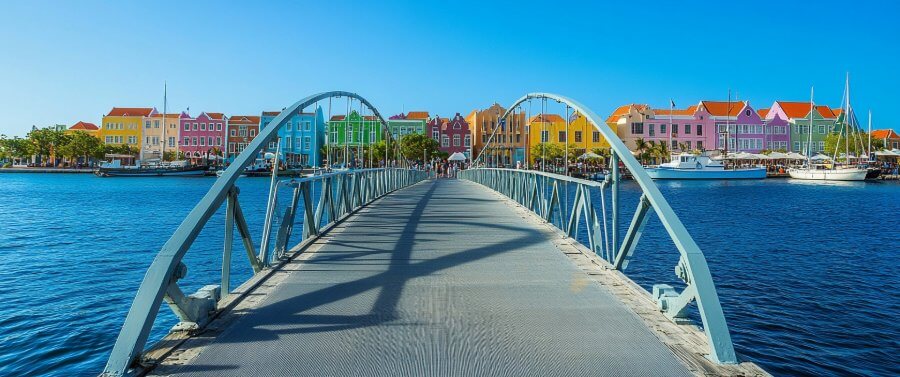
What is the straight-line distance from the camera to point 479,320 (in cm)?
458

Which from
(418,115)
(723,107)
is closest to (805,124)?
(723,107)

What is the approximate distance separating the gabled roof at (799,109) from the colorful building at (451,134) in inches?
1666

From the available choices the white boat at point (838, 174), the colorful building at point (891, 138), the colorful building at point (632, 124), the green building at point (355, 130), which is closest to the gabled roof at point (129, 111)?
the green building at point (355, 130)

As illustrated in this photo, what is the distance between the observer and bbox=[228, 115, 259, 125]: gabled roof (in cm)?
8875

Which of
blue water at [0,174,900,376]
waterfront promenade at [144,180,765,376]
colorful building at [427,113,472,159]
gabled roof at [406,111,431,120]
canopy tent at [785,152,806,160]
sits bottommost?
blue water at [0,174,900,376]

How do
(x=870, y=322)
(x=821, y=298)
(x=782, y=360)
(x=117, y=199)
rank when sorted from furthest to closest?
(x=117, y=199) → (x=821, y=298) → (x=870, y=322) → (x=782, y=360)

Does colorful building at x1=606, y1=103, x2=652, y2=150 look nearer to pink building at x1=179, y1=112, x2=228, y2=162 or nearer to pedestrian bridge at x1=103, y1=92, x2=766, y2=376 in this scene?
pink building at x1=179, y1=112, x2=228, y2=162

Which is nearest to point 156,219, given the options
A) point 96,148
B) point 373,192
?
point 373,192

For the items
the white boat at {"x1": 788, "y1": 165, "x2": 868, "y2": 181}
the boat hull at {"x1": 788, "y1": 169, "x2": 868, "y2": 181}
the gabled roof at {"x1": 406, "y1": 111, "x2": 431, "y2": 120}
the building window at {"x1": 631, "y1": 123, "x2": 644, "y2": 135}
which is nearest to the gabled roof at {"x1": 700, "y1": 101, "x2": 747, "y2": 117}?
the building window at {"x1": 631, "y1": 123, "x2": 644, "y2": 135}

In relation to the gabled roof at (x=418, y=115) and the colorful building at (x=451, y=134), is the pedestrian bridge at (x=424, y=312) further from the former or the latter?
the gabled roof at (x=418, y=115)

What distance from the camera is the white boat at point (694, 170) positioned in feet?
231

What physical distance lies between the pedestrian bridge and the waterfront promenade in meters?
0.01

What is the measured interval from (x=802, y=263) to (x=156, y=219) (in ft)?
76.4

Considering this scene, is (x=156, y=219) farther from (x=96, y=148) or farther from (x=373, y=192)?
(x=96, y=148)
